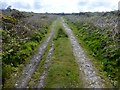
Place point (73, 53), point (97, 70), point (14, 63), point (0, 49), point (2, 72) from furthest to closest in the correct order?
point (73, 53) < point (0, 49) < point (14, 63) < point (97, 70) < point (2, 72)

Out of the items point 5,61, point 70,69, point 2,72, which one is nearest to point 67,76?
point 70,69

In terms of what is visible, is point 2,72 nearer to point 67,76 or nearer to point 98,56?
point 67,76

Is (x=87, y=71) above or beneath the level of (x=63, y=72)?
beneath

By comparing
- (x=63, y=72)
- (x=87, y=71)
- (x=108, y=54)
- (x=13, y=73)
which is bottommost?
(x=13, y=73)

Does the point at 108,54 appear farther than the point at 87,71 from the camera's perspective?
Yes

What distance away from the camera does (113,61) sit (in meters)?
22.6

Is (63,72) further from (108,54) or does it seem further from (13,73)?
(108,54)

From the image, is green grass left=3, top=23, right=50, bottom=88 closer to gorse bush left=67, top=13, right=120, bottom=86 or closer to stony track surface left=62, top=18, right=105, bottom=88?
stony track surface left=62, top=18, right=105, bottom=88

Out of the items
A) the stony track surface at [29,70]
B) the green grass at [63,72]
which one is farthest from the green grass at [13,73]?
the green grass at [63,72]

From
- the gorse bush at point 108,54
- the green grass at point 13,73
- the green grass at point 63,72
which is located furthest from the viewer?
A: the gorse bush at point 108,54

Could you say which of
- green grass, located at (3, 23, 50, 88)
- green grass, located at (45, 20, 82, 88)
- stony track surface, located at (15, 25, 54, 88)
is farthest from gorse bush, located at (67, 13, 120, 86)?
green grass, located at (3, 23, 50, 88)

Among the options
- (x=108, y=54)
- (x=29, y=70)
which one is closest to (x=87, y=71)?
(x=108, y=54)

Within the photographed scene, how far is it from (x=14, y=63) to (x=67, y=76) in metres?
6.33

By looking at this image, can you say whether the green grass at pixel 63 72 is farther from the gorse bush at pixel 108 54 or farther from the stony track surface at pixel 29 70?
the gorse bush at pixel 108 54
